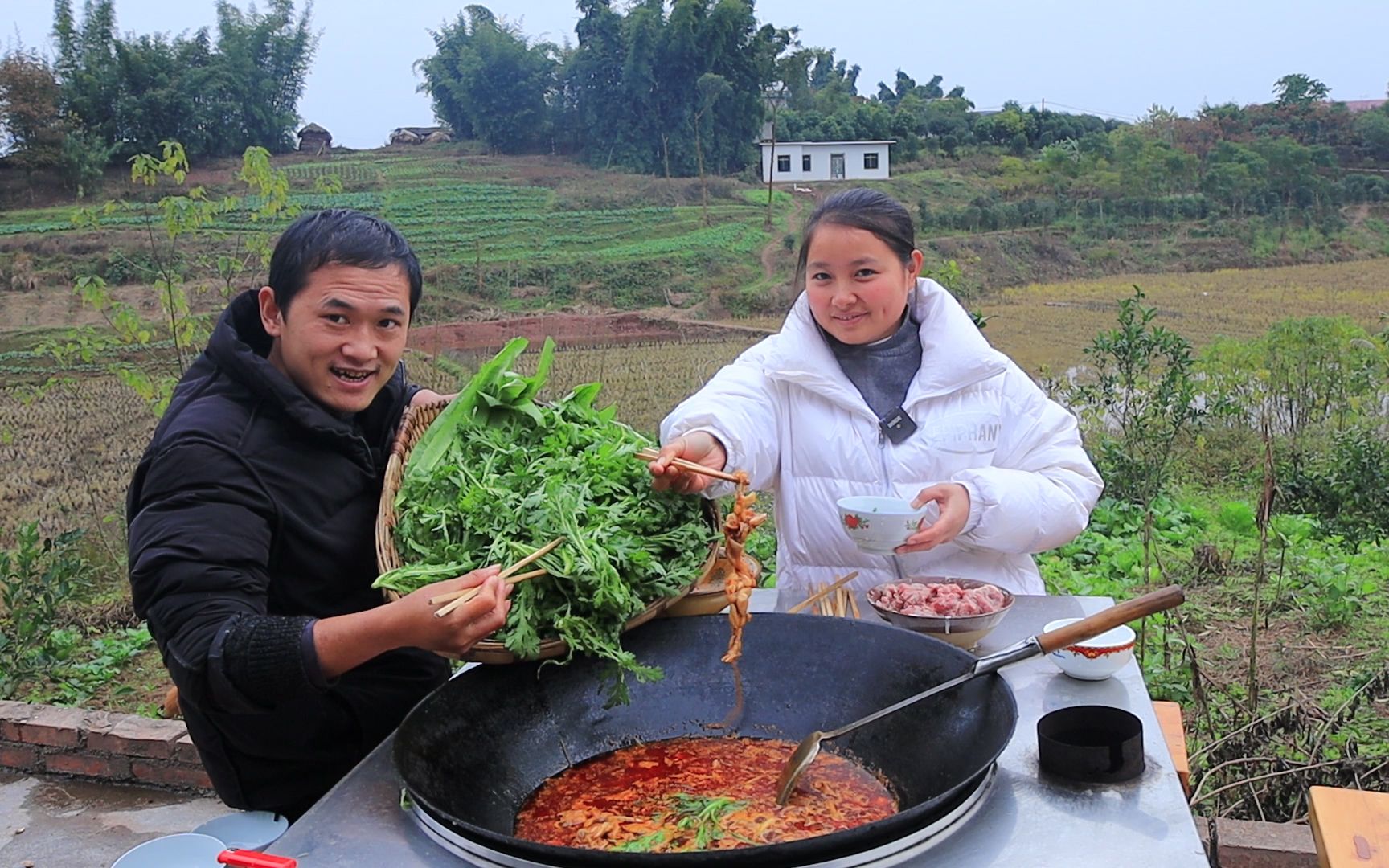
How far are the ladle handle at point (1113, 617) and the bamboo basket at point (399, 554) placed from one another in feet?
2.21

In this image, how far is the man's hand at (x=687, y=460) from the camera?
208 centimetres

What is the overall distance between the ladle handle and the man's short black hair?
1.37 m

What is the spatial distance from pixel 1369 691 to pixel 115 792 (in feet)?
15.3

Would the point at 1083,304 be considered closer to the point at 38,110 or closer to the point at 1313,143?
the point at 1313,143

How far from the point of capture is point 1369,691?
3729mm

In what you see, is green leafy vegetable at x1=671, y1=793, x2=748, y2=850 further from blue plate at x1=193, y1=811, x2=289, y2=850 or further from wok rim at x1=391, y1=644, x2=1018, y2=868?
blue plate at x1=193, y1=811, x2=289, y2=850

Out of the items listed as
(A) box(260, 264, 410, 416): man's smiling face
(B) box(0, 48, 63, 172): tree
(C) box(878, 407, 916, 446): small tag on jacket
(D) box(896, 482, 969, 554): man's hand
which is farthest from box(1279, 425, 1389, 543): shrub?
(B) box(0, 48, 63, 172): tree

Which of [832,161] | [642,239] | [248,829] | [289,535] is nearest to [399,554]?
[289,535]

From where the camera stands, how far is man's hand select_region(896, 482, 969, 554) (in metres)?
2.19

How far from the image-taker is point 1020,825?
1433mm

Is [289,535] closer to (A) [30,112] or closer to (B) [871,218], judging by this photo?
(B) [871,218]

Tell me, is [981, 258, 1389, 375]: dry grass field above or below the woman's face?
below

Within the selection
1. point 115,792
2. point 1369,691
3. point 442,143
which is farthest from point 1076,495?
point 442,143

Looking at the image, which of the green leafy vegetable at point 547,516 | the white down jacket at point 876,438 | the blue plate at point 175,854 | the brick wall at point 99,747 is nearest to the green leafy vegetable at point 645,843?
the green leafy vegetable at point 547,516
